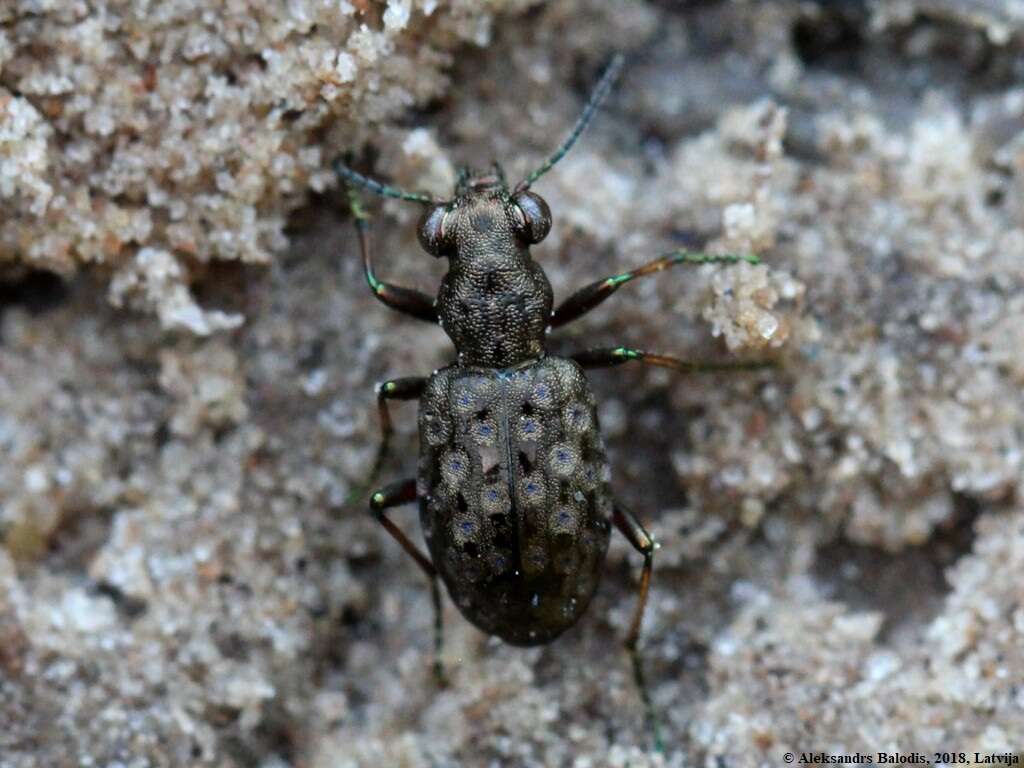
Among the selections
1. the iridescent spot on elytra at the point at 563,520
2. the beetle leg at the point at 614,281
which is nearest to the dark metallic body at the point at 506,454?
the iridescent spot on elytra at the point at 563,520

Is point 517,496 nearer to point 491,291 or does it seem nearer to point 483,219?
point 491,291

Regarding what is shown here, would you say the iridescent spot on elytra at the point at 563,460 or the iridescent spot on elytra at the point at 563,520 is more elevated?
the iridescent spot on elytra at the point at 563,460

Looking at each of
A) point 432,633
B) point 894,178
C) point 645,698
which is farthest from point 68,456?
point 894,178

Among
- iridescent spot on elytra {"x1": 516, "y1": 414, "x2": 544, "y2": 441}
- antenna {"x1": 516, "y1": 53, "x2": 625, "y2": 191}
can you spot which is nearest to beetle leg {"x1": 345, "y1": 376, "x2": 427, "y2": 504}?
iridescent spot on elytra {"x1": 516, "y1": 414, "x2": 544, "y2": 441}

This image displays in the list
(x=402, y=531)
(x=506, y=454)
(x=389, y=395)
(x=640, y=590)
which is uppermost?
(x=506, y=454)

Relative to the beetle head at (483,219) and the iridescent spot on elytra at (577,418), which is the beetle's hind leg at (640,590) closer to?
the iridescent spot on elytra at (577,418)

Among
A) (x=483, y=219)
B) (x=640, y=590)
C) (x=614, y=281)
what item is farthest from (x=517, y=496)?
(x=483, y=219)

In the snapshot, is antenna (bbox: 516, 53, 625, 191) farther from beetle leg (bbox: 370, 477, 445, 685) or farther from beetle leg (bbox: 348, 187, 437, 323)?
beetle leg (bbox: 370, 477, 445, 685)
